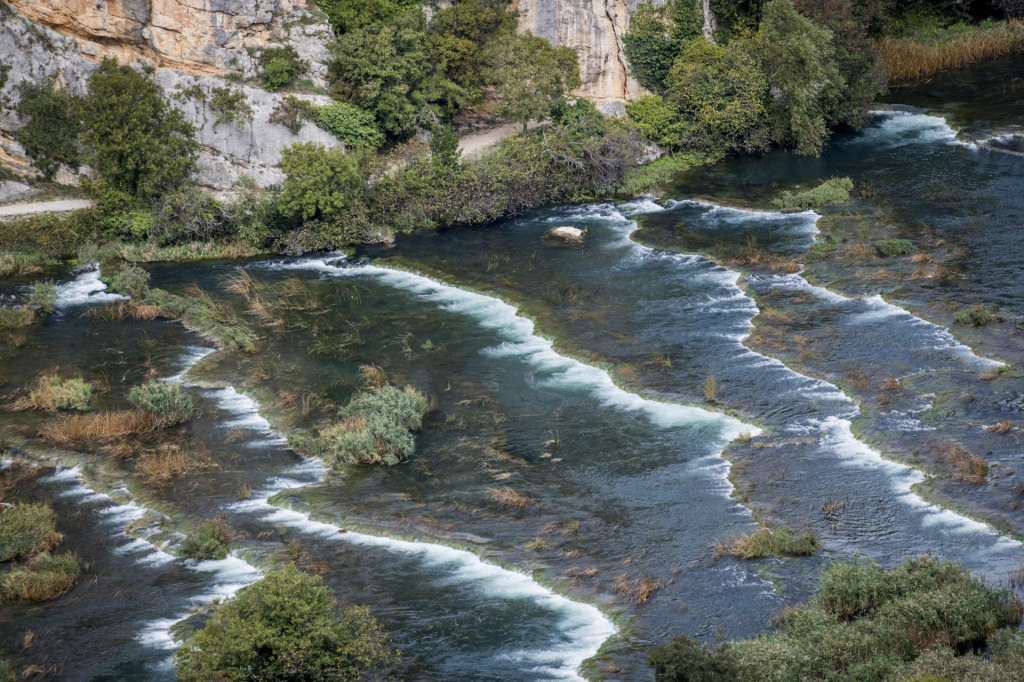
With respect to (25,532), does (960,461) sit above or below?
below

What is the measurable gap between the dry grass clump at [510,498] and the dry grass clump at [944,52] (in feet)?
138

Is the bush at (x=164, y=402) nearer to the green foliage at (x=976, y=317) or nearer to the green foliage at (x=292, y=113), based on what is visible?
the green foliage at (x=292, y=113)

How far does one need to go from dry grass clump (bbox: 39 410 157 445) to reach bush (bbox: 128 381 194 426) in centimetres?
23

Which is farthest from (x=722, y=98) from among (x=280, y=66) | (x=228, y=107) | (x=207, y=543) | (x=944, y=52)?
(x=207, y=543)

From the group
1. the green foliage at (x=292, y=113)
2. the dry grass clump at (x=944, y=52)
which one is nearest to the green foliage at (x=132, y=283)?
the green foliage at (x=292, y=113)

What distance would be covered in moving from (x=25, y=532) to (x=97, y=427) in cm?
589

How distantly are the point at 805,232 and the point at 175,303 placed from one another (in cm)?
2385

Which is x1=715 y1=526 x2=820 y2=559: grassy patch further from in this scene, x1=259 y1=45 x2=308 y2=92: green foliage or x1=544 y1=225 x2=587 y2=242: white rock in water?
x1=259 y1=45 x2=308 y2=92: green foliage

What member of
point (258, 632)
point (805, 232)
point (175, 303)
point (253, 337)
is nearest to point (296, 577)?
point (258, 632)

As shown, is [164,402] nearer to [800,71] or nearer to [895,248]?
[895,248]

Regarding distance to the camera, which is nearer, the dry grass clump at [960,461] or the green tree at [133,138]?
the dry grass clump at [960,461]

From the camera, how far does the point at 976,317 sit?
3291cm

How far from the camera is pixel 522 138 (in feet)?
164

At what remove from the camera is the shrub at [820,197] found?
147ft
